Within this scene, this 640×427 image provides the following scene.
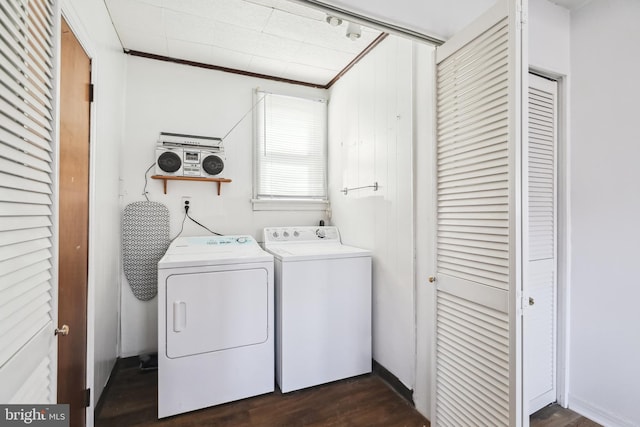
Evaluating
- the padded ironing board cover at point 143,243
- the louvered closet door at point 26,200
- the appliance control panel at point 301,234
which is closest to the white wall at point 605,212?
the appliance control panel at point 301,234

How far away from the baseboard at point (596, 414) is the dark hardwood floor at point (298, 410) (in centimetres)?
4

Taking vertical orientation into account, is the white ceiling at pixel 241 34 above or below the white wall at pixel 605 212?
above

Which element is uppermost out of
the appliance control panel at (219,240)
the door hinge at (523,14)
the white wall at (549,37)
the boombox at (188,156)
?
the white wall at (549,37)

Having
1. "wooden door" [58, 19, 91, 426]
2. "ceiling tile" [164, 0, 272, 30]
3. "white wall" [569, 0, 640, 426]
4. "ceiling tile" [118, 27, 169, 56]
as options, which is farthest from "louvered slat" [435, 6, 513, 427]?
"ceiling tile" [118, 27, 169, 56]

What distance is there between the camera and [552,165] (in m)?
1.91

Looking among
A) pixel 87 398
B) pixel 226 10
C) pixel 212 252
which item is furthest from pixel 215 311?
pixel 226 10

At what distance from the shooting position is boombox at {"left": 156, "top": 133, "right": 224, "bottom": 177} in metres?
2.51

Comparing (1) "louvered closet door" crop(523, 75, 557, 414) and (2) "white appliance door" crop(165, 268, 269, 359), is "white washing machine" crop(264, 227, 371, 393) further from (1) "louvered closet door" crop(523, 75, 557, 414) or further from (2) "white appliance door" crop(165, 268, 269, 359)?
(1) "louvered closet door" crop(523, 75, 557, 414)

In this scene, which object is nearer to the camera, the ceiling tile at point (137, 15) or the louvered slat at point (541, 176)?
the louvered slat at point (541, 176)

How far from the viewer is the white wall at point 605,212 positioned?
1618 millimetres

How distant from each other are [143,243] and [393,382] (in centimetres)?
227

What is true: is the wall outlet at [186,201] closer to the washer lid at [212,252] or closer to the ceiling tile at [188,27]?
the washer lid at [212,252]

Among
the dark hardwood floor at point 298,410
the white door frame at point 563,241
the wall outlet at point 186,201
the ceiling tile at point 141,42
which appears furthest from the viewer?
the wall outlet at point 186,201

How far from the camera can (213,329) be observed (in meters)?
1.92
